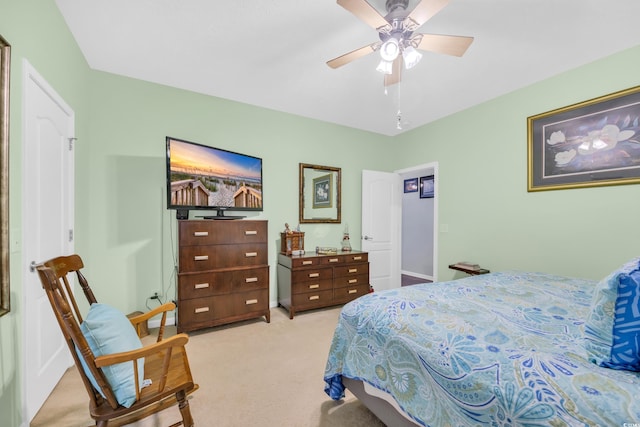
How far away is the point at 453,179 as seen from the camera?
3740mm

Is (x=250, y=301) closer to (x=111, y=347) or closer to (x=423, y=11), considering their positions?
(x=111, y=347)

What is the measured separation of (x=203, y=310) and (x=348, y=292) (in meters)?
1.83

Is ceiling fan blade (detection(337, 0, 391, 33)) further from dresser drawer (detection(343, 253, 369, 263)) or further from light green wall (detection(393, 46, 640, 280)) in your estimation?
dresser drawer (detection(343, 253, 369, 263))

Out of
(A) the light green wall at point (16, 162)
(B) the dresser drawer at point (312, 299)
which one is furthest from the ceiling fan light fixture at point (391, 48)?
(B) the dresser drawer at point (312, 299)

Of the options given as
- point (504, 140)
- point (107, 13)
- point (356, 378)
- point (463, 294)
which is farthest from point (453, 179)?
point (107, 13)

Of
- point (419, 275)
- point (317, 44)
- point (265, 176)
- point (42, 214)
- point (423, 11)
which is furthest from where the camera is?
point (419, 275)

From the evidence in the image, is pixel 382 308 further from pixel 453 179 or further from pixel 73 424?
pixel 453 179

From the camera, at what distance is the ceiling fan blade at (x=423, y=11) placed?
1.54 meters

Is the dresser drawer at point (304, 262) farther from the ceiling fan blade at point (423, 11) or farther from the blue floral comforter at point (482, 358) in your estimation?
the ceiling fan blade at point (423, 11)

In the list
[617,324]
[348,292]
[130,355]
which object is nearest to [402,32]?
[617,324]

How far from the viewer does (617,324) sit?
910 millimetres

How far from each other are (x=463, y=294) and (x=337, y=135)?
121 inches

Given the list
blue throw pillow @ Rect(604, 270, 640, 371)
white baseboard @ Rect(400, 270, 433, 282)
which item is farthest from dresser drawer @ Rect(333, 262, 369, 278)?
A: blue throw pillow @ Rect(604, 270, 640, 371)

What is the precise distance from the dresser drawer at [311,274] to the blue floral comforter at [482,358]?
161cm
